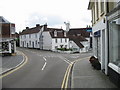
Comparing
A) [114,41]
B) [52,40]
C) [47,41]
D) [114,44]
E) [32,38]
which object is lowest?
[114,44]

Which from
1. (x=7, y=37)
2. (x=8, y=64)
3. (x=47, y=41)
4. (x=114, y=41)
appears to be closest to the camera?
(x=114, y=41)

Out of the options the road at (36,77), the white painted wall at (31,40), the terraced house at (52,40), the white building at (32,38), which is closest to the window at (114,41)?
the road at (36,77)

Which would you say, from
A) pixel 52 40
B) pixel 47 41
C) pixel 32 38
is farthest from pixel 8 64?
pixel 32 38

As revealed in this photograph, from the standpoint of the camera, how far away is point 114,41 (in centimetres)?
1084

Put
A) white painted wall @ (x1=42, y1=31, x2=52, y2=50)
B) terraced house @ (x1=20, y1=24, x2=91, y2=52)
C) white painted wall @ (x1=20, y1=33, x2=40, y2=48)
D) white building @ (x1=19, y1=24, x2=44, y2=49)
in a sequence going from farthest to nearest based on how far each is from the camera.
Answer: white painted wall @ (x1=20, y1=33, x2=40, y2=48) < white building @ (x1=19, y1=24, x2=44, y2=49) < terraced house @ (x1=20, y1=24, x2=91, y2=52) < white painted wall @ (x1=42, y1=31, x2=52, y2=50)

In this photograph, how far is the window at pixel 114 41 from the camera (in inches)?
408

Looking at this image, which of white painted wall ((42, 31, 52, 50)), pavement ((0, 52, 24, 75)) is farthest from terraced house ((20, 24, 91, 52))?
pavement ((0, 52, 24, 75))

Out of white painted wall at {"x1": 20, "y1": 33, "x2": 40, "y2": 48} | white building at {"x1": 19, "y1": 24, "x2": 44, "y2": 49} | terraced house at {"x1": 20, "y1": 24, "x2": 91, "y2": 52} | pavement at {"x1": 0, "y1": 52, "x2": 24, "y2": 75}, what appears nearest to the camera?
pavement at {"x1": 0, "y1": 52, "x2": 24, "y2": 75}

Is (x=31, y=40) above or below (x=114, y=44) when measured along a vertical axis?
above

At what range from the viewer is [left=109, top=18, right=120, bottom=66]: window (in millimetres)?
10352

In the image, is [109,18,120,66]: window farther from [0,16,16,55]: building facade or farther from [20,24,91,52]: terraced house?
[20,24,91,52]: terraced house

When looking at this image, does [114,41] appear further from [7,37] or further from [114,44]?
[7,37]

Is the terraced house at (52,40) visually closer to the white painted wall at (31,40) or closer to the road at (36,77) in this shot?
the white painted wall at (31,40)

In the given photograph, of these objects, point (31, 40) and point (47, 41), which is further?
point (31, 40)
